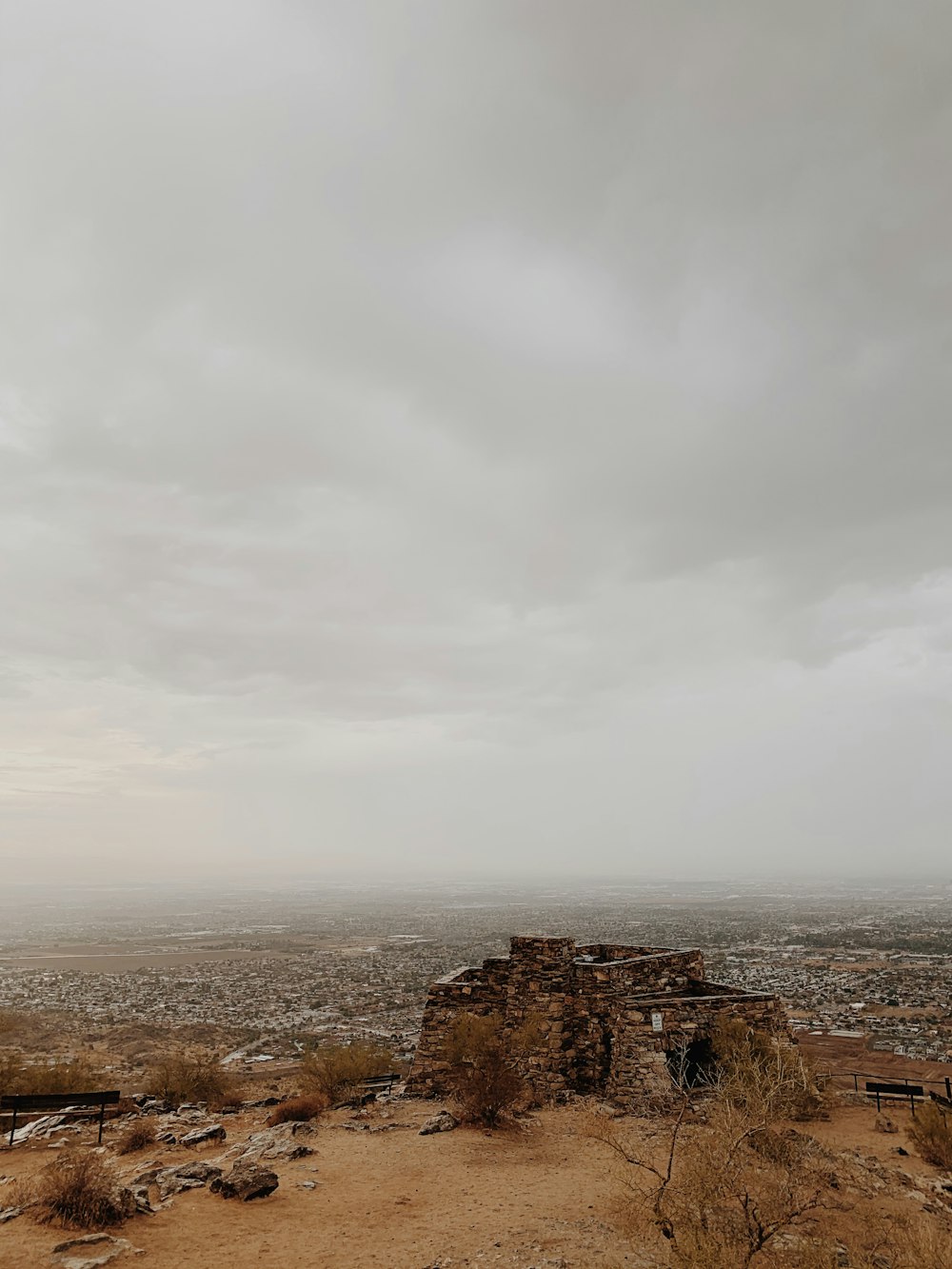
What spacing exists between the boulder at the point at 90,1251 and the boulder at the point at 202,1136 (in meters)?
5.13

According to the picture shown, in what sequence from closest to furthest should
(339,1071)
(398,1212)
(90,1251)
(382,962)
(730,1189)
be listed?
(90,1251), (730,1189), (398,1212), (339,1071), (382,962)

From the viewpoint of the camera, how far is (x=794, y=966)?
154 feet

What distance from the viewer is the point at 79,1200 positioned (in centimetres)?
807

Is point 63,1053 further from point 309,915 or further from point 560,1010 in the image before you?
point 309,915

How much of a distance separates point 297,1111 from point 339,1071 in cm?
229

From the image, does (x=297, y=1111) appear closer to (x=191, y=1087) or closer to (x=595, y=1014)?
(x=191, y=1087)

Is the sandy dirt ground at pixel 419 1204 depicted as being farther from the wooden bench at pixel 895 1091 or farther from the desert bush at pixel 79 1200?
the wooden bench at pixel 895 1091

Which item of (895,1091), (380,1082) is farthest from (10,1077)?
(895,1091)

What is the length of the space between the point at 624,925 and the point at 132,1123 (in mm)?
75546

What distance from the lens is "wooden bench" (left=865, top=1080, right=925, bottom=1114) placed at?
556 inches

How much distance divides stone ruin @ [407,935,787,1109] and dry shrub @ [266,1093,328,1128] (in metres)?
2.13

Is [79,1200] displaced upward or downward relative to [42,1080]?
upward

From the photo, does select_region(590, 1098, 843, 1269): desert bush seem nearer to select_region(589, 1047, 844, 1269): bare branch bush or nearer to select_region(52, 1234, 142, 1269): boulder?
select_region(589, 1047, 844, 1269): bare branch bush

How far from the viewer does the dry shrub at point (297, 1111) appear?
1410cm
